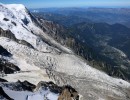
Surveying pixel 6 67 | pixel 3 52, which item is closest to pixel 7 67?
pixel 6 67

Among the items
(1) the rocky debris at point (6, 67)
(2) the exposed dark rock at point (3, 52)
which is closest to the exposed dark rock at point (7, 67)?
(1) the rocky debris at point (6, 67)

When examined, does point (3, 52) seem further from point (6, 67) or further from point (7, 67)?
point (6, 67)

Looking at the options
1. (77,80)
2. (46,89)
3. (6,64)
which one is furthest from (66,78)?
(46,89)

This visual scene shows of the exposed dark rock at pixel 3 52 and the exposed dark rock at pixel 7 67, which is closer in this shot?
the exposed dark rock at pixel 7 67

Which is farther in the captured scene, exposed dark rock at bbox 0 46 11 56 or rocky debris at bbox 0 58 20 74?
exposed dark rock at bbox 0 46 11 56

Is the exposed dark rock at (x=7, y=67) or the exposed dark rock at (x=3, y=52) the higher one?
the exposed dark rock at (x=3, y=52)

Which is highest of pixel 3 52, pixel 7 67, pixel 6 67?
pixel 3 52

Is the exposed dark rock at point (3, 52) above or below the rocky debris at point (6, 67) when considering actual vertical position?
above

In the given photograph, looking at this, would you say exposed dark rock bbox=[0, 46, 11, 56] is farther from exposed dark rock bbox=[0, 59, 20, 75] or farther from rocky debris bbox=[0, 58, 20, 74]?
exposed dark rock bbox=[0, 59, 20, 75]

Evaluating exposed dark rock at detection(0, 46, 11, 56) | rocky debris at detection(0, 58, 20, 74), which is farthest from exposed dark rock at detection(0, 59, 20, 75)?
exposed dark rock at detection(0, 46, 11, 56)

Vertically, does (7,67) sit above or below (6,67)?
below

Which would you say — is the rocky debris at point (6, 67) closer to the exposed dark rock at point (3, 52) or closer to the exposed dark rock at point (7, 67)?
the exposed dark rock at point (7, 67)
